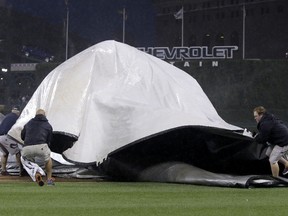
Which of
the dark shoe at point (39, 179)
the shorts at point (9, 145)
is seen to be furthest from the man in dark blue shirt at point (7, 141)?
the dark shoe at point (39, 179)

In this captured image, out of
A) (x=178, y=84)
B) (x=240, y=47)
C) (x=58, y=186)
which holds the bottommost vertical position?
(x=58, y=186)

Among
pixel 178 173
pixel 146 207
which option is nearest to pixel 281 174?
pixel 178 173

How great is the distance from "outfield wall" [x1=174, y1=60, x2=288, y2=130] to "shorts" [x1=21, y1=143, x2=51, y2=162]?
4341 centimetres

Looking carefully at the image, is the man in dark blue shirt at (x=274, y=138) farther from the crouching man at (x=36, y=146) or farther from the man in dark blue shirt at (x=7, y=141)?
the man in dark blue shirt at (x=7, y=141)

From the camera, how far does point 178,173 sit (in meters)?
15.6

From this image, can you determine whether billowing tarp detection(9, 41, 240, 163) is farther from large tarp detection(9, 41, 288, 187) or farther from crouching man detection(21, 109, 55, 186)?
crouching man detection(21, 109, 55, 186)

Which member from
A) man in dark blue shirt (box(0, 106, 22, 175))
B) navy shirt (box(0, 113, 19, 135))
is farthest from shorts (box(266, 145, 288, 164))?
navy shirt (box(0, 113, 19, 135))

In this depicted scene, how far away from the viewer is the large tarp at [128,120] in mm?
15797

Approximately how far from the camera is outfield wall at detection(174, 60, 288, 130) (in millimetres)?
58312

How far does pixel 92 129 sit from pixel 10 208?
6.38 meters

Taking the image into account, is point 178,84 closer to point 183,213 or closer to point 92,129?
point 92,129

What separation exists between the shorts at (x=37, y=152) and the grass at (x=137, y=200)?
613 mm

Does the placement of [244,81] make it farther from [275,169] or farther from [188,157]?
[275,169]

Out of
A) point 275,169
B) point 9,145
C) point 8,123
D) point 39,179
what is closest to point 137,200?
point 39,179
